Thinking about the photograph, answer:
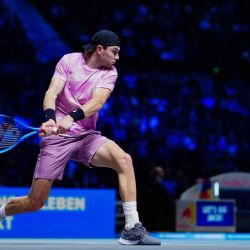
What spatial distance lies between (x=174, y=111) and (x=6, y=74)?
3457 mm

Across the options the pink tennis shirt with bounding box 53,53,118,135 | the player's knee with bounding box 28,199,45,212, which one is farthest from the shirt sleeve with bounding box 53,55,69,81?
the player's knee with bounding box 28,199,45,212

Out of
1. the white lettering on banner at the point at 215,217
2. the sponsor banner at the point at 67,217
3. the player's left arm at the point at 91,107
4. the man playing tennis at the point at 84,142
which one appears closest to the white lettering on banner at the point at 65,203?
the sponsor banner at the point at 67,217

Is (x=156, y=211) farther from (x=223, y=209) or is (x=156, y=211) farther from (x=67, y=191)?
(x=67, y=191)

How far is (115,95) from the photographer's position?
1443 centimetres

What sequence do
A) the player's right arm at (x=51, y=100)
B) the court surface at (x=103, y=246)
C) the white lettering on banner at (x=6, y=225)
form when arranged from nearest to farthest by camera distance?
the player's right arm at (x=51, y=100)
the court surface at (x=103, y=246)
the white lettering on banner at (x=6, y=225)

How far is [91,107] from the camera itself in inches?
196

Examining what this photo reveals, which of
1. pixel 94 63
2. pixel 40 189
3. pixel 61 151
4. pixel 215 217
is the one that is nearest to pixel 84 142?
pixel 61 151

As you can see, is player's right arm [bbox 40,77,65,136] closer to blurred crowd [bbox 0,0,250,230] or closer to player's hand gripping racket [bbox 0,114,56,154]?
player's hand gripping racket [bbox 0,114,56,154]

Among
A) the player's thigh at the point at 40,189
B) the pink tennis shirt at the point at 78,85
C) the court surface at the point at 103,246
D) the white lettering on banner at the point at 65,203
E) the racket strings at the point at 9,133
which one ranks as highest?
the pink tennis shirt at the point at 78,85

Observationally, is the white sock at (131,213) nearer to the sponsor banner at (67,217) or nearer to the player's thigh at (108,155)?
the player's thigh at (108,155)

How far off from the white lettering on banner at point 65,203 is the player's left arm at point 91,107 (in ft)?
11.4

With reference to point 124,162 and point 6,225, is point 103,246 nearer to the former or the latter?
point 124,162

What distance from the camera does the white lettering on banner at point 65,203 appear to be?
8.33m

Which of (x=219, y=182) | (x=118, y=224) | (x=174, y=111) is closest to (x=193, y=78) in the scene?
(x=174, y=111)
